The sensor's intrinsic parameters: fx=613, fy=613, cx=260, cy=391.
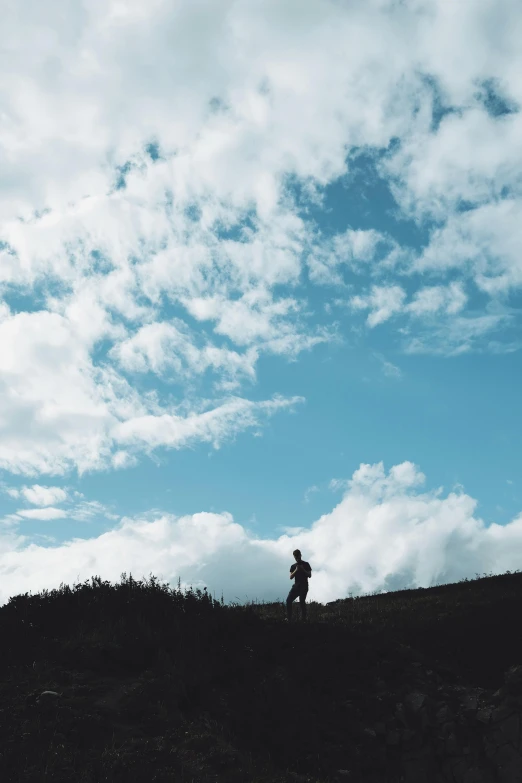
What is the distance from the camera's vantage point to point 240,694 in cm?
1158

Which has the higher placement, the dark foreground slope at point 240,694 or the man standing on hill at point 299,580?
the man standing on hill at point 299,580

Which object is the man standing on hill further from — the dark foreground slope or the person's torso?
the dark foreground slope

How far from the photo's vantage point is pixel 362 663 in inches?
519

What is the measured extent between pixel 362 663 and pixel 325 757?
3100 mm

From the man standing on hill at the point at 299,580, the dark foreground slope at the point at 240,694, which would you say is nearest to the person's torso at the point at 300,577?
the man standing on hill at the point at 299,580

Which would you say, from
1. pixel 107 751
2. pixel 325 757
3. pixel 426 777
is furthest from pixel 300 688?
pixel 107 751

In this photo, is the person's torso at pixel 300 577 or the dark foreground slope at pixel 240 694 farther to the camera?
the person's torso at pixel 300 577

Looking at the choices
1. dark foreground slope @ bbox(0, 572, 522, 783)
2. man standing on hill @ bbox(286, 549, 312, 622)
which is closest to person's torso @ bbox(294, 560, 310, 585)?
man standing on hill @ bbox(286, 549, 312, 622)

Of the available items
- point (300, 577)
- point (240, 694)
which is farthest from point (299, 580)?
point (240, 694)

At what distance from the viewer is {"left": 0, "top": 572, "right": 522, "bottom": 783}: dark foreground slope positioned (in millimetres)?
9102

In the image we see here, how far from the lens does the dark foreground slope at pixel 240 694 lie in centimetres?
910

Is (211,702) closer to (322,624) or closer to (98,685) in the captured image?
(98,685)

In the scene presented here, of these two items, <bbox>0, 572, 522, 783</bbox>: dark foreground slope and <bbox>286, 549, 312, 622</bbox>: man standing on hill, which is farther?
<bbox>286, 549, 312, 622</bbox>: man standing on hill

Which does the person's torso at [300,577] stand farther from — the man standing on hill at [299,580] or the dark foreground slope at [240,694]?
the dark foreground slope at [240,694]
